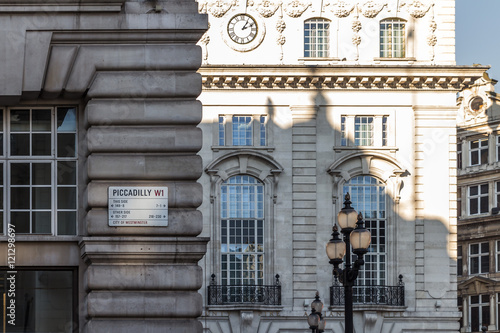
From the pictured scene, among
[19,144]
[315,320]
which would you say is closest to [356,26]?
[315,320]

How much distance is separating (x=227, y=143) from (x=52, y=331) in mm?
39377

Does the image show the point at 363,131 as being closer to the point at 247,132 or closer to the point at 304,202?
the point at 304,202

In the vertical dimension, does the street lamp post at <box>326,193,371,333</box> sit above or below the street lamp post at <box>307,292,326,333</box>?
above

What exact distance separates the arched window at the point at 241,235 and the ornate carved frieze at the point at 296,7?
7909 millimetres

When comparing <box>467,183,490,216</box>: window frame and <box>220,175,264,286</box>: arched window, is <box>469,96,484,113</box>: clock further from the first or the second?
<box>220,175,264,286</box>: arched window

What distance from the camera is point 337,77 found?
58.0m

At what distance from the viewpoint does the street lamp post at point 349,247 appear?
25.4 m

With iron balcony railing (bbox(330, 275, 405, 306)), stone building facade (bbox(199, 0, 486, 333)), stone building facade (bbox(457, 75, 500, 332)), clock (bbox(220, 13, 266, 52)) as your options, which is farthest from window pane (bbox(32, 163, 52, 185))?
stone building facade (bbox(457, 75, 500, 332))

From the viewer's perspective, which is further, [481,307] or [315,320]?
[481,307]

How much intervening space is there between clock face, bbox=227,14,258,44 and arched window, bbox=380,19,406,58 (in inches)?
229

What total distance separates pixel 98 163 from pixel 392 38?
42055mm

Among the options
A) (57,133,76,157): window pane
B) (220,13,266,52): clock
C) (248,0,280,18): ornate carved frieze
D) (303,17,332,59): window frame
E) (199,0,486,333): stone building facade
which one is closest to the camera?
(57,133,76,157): window pane

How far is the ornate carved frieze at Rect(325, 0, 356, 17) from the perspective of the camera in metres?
59.0

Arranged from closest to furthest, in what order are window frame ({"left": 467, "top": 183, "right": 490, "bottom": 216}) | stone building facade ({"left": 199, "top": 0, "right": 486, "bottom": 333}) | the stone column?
1. the stone column
2. stone building facade ({"left": 199, "top": 0, "right": 486, "bottom": 333})
3. window frame ({"left": 467, "top": 183, "right": 490, "bottom": 216})
